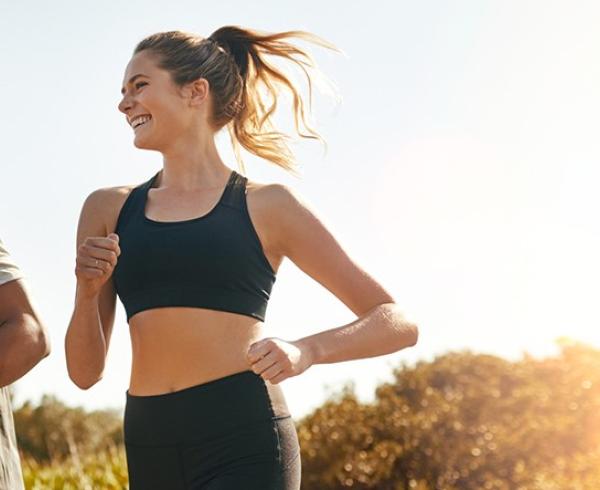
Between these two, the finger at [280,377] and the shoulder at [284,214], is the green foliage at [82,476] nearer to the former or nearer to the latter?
the shoulder at [284,214]

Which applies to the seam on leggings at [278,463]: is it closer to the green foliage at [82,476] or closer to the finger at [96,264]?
the finger at [96,264]

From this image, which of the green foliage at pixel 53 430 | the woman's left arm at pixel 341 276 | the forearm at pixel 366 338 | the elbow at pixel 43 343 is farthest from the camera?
the green foliage at pixel 53 430

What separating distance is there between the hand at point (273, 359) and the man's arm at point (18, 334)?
1.88ft

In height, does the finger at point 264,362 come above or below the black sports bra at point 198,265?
below

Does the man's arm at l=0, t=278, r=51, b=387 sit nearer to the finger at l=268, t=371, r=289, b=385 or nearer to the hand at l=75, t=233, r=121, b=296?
the hand at l=75, t=233, r=121, b=296

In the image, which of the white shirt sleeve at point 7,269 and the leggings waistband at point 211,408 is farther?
the leggings waistband at point 211,408

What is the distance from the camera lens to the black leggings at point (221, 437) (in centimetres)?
315

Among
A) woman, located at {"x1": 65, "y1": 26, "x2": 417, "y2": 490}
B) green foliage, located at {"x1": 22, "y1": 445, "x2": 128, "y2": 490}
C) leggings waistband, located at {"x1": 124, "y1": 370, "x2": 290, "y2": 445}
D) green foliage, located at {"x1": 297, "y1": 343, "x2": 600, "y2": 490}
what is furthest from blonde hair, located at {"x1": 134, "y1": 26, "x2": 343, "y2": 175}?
green foliage, located at {"x1": 297, "y1": 343, "x2": 600, "y2": 490}

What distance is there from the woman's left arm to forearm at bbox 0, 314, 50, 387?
0.86 m

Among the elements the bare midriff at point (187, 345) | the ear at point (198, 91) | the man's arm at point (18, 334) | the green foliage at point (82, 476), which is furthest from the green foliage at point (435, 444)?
the man's arm at point (18, 334)

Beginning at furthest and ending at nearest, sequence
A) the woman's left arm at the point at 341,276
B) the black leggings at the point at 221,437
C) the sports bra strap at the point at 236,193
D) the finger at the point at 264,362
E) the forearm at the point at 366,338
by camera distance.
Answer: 1. the sports bra strap at the point at 236,193
2. the woman's left arm at the point at 341,276
3. the black leggings at the point at 221,437
4. the forearm at the point at 366,338
5. the finger at the point at 264,362

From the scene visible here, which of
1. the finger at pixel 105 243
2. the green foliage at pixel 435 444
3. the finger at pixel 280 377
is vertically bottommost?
the green foliage at pixel 435 444

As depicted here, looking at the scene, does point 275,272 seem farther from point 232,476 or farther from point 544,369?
point 544,369

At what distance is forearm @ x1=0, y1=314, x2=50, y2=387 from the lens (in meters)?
2.76
